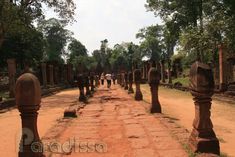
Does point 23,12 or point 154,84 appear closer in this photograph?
point 154,84

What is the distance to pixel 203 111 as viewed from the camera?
6.59 m

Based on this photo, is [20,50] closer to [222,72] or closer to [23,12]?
[23,12]

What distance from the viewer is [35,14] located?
30.7 meters

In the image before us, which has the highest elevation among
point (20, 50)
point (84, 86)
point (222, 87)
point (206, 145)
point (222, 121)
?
point (20, 50)

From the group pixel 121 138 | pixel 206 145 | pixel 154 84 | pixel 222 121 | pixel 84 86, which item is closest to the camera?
pixel 206 145

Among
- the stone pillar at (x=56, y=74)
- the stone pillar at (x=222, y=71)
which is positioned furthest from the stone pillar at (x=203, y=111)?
the stone pillar at (x=56, y=74)

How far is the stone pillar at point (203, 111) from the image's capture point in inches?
253

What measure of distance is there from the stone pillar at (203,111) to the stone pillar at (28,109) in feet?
8.18

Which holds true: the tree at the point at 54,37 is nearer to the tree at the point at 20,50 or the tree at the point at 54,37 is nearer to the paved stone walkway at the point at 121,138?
the tree at the point at 20,50

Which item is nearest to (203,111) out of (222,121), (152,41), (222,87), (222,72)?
(222,121)

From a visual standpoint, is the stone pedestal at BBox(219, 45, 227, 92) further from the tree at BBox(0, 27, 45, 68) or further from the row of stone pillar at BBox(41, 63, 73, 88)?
the tree at BBox(0, 27, 45, 68)

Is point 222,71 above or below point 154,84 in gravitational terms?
above

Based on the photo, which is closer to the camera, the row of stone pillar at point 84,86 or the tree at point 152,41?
the row of stone pillar at point 84,86

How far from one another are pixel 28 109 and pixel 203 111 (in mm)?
2775
